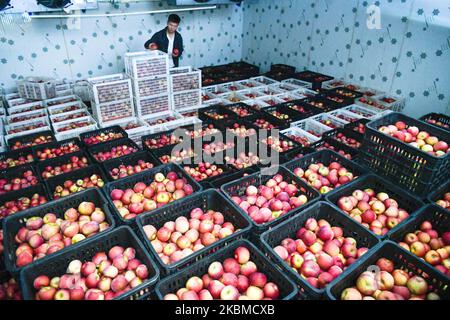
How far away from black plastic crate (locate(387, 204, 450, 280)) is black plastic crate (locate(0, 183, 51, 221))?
8.30ft

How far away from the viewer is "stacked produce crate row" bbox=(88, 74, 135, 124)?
3.70 meters

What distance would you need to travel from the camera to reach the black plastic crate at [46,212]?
1.71 metres

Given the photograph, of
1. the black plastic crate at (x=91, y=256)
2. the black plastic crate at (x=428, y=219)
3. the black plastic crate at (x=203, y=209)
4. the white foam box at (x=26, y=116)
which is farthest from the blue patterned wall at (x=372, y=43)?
the white foam box at (x=26, y=116)

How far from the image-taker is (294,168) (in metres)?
2.71

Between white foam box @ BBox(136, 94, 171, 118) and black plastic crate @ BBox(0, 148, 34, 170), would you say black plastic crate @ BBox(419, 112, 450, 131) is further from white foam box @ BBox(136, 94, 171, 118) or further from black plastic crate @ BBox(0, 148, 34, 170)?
black plastic crate @ BBox(0, 148, 34, 170)

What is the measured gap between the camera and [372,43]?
4715 millimetres

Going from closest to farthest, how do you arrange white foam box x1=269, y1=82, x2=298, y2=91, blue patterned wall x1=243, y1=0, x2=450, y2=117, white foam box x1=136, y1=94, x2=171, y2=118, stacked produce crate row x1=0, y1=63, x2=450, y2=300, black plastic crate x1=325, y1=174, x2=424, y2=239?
stacked produce crate row x1=0, y1=63, x2=450, y2=300, black plastic crate x1=325, y1=174, x2=424, y2=239, white foam box x1=136, y1=94, x2=171, y2=118, blue patterned wall x1=243, y1=0, x2=450, y2=117, white foam box x1=269, y1=82, x2=298, y2=91

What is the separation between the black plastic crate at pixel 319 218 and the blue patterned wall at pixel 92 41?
4.97m

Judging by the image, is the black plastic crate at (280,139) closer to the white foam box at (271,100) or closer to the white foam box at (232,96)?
the white foam box at (271,100)

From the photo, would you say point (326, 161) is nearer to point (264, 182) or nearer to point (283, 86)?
point (264, 182)

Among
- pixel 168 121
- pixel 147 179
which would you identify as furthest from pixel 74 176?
pixel 168 121

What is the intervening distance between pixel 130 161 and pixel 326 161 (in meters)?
1.83

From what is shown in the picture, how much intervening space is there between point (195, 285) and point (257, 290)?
322mm

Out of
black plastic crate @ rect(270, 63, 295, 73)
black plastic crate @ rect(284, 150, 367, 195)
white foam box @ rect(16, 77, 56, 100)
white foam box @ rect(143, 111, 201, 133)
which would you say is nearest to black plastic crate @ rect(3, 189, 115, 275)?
black plastic crate @ rect(284, 150, 367, 195)
